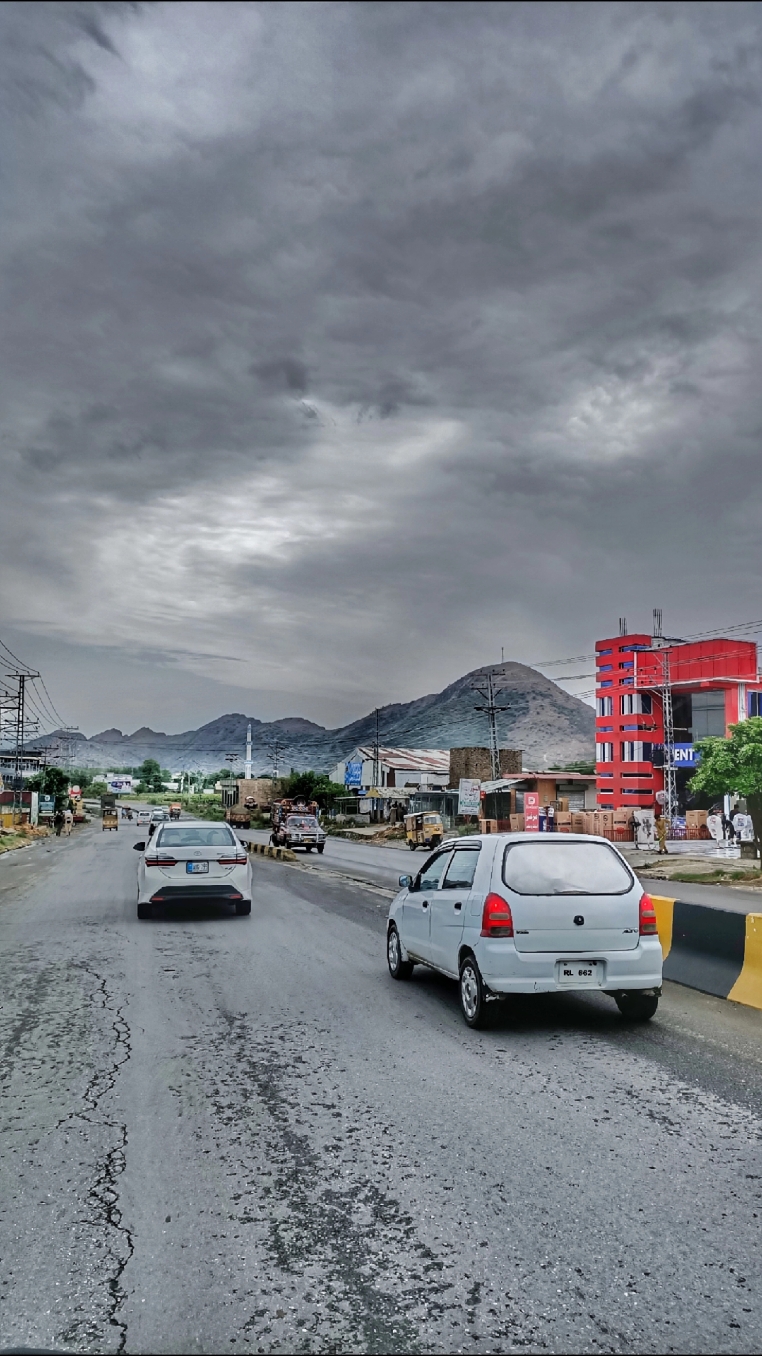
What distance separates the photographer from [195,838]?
658 inches

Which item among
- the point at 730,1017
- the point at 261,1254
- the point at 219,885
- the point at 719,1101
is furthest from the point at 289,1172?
the point at 219,885

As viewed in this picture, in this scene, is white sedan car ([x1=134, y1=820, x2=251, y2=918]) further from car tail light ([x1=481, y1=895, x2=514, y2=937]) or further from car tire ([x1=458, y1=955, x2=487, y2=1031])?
car tail light ([x1=481, y1=895, x2=514, y2=937])

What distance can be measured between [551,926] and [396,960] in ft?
9.65

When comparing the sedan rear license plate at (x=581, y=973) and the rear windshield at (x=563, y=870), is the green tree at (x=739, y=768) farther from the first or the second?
the sedan rear license plate at (x=581, y=973)

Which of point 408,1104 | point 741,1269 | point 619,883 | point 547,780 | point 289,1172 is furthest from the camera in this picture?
point 547,780

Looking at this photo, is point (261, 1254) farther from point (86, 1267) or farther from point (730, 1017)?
point (730, 1017)

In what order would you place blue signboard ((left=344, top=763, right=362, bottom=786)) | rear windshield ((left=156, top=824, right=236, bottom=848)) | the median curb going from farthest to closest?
blue signboard ((left=344, top=763, right=362, bottom=786)) < the median curb < rear windshield ((left=156, top=824, right=236, bottom=848))

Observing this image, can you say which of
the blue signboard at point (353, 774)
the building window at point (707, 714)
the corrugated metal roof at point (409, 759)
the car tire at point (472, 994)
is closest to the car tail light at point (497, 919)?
the car tire at point (472, 994)

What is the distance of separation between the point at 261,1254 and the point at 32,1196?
1.34 metres

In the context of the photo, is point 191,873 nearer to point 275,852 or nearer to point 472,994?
point 472,994

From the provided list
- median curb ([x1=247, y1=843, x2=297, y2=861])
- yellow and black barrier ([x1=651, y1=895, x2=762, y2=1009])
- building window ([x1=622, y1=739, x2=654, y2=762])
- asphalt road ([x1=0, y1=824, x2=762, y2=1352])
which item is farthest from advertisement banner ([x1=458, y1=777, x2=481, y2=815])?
building window ([x1=622, y1=739, x2=654, y2=762])

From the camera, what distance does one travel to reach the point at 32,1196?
4.61 meters

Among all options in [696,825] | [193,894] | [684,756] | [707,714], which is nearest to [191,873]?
[193,894]

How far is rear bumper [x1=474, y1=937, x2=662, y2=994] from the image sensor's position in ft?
25.6
